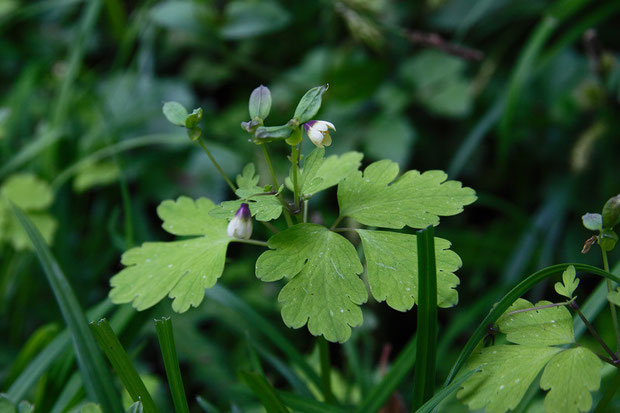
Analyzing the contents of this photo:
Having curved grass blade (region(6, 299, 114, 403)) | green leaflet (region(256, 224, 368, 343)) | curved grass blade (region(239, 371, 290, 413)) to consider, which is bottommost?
curved grass blade (region(6, 299, 114, 403))

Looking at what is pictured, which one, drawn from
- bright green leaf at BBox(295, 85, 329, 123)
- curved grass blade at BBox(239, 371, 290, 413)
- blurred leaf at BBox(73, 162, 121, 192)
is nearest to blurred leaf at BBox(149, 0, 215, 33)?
blurred leaf at BBox(73, 162, 121, 192)

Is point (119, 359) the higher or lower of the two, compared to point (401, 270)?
lower

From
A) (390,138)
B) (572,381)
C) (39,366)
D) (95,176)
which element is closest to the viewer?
(572,381)

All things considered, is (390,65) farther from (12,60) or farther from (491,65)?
(12,60)

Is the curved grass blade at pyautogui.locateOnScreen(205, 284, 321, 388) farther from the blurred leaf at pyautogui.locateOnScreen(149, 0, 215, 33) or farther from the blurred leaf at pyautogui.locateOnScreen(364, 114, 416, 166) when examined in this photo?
the blurred leaf at pyautogui.locateOnScreen(149, 0, 215, 33)

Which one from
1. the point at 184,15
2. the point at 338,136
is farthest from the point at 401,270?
the point at 184,15

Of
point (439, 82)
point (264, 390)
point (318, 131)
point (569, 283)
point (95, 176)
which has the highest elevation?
point (318, 131)

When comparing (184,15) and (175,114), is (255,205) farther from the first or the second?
(184,15)

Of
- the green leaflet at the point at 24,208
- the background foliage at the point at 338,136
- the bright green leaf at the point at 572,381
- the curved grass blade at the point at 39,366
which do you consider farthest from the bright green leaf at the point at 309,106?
the green leaflet at the point at 24,208
